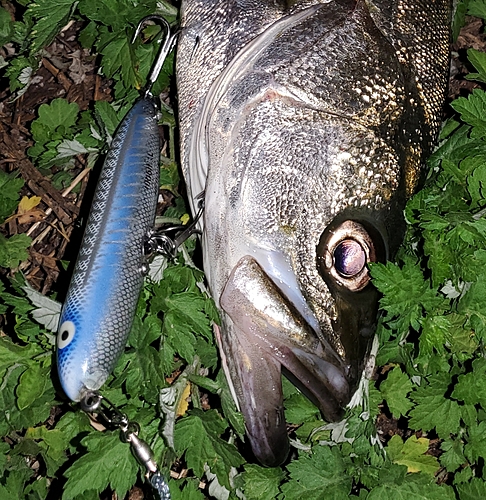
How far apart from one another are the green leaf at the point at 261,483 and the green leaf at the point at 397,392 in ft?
1.67

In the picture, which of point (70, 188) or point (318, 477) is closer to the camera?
point (318, 477)

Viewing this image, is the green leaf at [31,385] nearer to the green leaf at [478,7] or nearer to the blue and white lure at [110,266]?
the blue and white lure at [110,266]

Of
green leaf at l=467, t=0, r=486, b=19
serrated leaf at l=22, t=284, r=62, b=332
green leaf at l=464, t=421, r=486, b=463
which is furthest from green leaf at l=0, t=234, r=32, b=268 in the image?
green leaf at l=467, t=0, r=486, b=19

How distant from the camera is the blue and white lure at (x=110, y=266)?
204cm

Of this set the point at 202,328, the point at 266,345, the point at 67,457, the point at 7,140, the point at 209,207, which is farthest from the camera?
the point at 7,140

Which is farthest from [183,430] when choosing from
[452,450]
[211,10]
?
[211,10]

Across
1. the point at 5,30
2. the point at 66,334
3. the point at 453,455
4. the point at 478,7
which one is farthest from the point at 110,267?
the point at 478,7

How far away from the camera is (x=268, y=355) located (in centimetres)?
200

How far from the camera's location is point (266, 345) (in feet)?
6.51

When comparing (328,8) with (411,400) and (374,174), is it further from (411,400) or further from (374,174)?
(411,400)

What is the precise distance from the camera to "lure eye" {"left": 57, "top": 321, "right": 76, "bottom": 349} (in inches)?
80.4

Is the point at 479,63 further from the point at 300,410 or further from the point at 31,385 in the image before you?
the point at 31,385

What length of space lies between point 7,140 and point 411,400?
2.12 meters

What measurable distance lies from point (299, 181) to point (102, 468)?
1.18 meters
